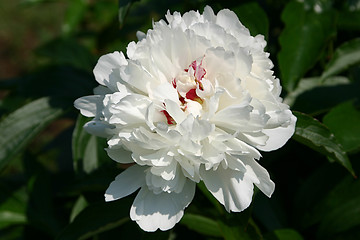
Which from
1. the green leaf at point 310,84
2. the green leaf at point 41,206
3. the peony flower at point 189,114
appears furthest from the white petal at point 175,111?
the green leaf at point 41,206

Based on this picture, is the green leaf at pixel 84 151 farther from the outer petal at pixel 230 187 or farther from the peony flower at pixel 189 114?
the outer petal at pixel 230 187

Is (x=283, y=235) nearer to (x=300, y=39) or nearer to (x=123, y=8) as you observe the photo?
(x=300, y=39)

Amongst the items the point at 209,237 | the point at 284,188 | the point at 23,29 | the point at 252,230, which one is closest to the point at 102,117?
the point at 252,230

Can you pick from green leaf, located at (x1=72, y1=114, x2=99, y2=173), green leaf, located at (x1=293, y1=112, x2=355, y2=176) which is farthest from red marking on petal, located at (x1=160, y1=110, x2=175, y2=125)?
green leaf, located at (x1=72, y1=114, x2=99, y2=173)

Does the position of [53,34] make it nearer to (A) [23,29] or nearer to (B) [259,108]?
(A) [23,29]

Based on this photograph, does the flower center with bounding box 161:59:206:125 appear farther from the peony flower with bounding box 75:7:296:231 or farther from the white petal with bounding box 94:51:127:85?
the white petal with bounding box 94:51:127:85
